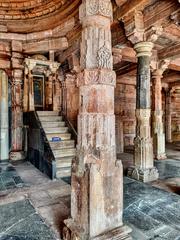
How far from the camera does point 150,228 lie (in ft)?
8.52

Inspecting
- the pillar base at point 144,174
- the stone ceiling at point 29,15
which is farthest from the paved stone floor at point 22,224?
the stone ceiling at point 29,15

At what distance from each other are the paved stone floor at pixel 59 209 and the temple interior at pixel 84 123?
17 millimetres

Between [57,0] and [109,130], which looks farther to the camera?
[57,0]

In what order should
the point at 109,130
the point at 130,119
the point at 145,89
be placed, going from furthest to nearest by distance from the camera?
the point at 130,119, the point at 145,89, the point at 109,130

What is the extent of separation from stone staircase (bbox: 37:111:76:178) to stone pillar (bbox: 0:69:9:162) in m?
1.49

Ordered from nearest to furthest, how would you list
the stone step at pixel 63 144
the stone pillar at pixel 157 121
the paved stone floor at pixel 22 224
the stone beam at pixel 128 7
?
the paved stone floor at pixel 22 224, the stone beam at pixel 128 7, the stone step at pixel 63 144, the stone pillar at pixel 157 121

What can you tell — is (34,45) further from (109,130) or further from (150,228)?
(150,228)

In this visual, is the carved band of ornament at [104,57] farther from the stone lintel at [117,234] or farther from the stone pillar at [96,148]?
the stone lintel at [117,234]

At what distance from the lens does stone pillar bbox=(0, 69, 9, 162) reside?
23.2 ft

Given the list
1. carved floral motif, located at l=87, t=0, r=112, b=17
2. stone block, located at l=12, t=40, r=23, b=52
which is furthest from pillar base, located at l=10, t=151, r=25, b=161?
carved floral motif, located at l=87, t=0, r=112, b=17

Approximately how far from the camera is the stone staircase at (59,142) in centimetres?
509

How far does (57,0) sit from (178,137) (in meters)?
11.3

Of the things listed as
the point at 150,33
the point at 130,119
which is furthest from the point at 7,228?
the point at 130,119

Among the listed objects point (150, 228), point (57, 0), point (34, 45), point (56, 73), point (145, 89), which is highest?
point (57, 0)
